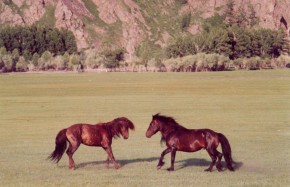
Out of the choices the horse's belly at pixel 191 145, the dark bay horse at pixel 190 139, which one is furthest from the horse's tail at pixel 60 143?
the horse's belly at pixel 191 145

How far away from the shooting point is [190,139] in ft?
54.8

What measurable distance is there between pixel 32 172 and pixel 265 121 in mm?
22137

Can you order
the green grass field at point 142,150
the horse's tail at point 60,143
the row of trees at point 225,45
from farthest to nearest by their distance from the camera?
the row of trees at point 225,45, the horse's tail at point 60,143, the green grass field at point 142,150

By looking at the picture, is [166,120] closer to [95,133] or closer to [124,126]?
[124,126]

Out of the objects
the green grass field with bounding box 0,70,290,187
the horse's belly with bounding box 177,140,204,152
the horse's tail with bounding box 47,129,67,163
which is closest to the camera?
the green grass field with bounding box 0,70,290,187

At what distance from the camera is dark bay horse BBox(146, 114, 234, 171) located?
16.6 m

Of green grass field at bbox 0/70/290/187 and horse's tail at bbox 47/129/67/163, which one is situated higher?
horse's tail at bbox 47/129/67/163

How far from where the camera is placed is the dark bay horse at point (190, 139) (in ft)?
54.6

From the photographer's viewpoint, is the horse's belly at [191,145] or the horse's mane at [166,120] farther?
the horse's mane at [166,120]

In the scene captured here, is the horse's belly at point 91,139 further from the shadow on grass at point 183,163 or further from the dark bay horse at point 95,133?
the shadow on grass at point 183,163

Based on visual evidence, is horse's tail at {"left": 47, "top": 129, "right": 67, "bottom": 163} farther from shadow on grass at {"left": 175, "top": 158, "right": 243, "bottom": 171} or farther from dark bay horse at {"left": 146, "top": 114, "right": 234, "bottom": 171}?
shadow on grass at {"left": 175, "top": 158, "right": 243, "bottom": 171}

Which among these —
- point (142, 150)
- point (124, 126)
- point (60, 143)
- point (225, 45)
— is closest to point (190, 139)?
point (124, 126)

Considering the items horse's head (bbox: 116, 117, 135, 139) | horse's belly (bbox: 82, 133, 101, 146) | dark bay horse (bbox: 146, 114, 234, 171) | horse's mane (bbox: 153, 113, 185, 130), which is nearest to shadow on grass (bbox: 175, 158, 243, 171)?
dark bay horse (bbox: 146, 114, 234, 171)

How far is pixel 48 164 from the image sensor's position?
64.0 feet
